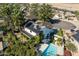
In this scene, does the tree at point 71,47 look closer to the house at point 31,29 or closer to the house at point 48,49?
the house at point 48,49

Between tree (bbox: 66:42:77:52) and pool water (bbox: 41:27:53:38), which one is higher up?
pool water (bbox: 41:27:53:38)

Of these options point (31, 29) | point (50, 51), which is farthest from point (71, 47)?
point (31, 29)

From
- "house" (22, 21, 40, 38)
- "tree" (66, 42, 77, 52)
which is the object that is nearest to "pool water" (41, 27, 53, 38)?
"house" (22, 21, 40, 38)

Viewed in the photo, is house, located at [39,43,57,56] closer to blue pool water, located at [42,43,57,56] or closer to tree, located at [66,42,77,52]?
A: blue pool water, located at [42,43,57,56]

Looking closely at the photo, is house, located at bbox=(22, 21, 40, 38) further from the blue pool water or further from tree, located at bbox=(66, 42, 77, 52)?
tree, located at bbox=(66, 42, 77, 52)

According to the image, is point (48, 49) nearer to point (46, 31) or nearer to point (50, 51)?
point (50, 51)

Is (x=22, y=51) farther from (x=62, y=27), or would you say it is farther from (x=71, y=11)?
(x=71, y=11)

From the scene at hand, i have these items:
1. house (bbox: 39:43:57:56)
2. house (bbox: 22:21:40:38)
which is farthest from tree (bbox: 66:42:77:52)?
house (bbox: 22:21:40:38)

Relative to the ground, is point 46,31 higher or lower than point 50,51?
higher

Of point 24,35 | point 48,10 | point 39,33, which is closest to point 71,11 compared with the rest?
point 48,10

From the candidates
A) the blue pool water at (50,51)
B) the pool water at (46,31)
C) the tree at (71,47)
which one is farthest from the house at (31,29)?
the tree at (71,47)

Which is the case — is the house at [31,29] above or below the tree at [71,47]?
above
